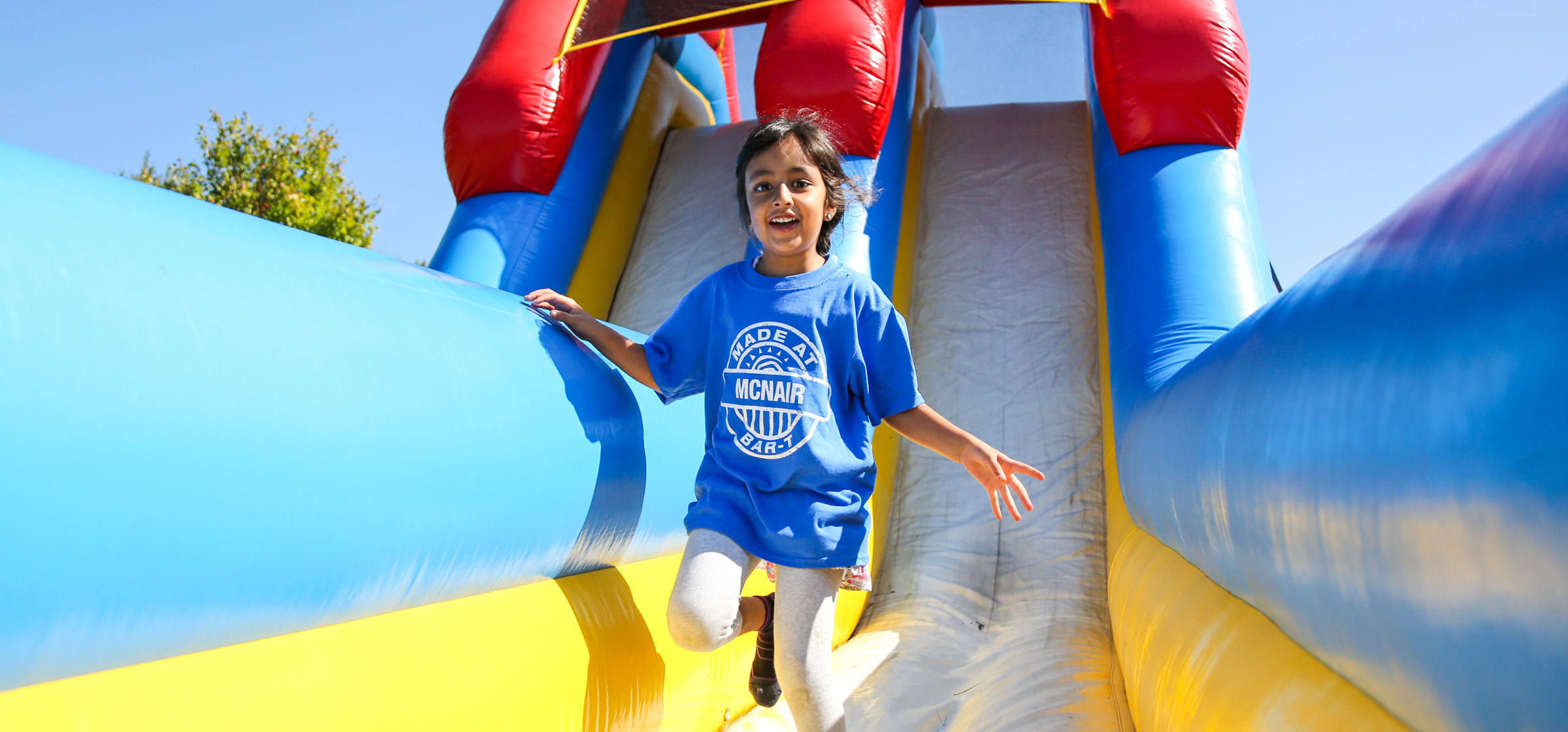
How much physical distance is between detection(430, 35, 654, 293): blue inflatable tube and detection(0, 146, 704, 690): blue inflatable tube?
1.39 m

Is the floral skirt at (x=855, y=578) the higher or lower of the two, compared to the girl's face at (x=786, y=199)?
lower

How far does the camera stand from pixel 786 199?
1.16 metres

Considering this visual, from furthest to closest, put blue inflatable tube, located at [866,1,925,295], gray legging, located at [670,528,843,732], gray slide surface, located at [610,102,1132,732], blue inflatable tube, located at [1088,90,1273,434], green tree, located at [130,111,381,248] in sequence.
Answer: green tree, located at [130,111,381,248]
blue inflatable tube, located at [866,1,925,295]
blue inflatable tube, located at [1088,90,1273,434]
gray slide surface, located at [610,102,1132,732]
gray legging, located at [670,528,843,732]

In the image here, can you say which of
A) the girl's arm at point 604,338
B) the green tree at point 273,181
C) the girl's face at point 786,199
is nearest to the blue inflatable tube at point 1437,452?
the girl's face at point 786,199

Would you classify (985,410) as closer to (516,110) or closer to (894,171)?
(894,171)

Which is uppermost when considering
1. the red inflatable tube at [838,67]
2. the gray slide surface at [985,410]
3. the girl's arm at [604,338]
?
the red inflatable tube at [838,67]

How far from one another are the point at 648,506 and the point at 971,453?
0.45 m

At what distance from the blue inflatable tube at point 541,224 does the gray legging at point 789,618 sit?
146 centimetres

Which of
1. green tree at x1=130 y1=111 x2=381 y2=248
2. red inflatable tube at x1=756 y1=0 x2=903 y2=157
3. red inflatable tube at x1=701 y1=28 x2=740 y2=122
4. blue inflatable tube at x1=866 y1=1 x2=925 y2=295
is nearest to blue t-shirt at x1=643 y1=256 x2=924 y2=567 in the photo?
blue inflatable tube at x1=866 y1=1 x2=925 y2=295

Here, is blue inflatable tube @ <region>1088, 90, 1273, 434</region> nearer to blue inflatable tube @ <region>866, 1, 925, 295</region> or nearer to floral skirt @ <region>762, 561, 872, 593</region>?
blue inflatable tube @ <region>866, 1, 925, 295</region>

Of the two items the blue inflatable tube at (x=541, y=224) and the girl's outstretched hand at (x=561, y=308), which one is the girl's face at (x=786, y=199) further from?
the blue inflatable tube at (x=541, y=224)

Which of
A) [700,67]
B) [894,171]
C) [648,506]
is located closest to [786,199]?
[648,506]

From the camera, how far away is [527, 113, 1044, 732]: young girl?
107 centimetres

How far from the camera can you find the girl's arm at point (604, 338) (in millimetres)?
1230
